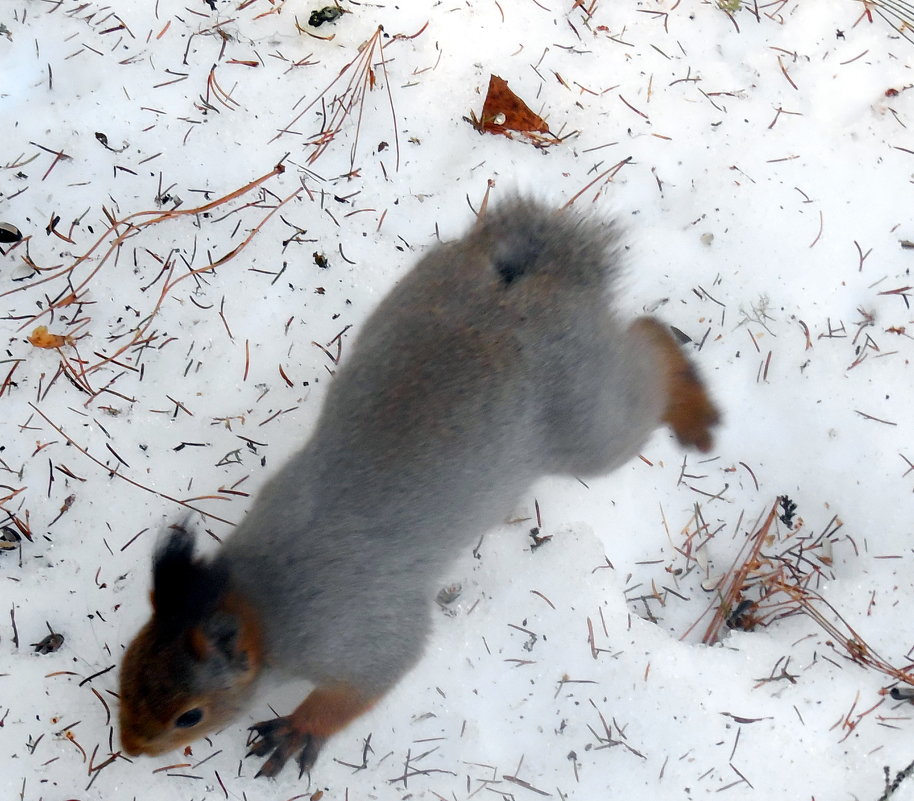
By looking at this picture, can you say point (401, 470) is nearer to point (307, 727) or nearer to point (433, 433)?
point (433, 433)

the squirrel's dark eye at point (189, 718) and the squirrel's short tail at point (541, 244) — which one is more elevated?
the squirrel's short tail at point (541, 244)

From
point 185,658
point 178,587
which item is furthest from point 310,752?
point 178,587

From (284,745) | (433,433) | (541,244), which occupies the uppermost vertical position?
(541,244)

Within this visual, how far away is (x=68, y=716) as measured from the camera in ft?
10.4

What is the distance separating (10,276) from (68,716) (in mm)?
1892

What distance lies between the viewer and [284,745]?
317 cm

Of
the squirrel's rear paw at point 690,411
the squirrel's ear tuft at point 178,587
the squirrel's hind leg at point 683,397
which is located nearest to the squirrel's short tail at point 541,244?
A: the squirrel's hind leg at point 683,397

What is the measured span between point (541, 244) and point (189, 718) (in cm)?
211

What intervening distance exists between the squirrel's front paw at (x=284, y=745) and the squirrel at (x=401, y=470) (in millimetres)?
246

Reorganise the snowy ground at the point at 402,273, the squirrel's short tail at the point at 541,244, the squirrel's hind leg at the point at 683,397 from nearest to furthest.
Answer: the squirrel's short tail at the point at 541,244 < the snowy ground at the point at 402,273 < the squirrel's hind leg at the point at 683,397

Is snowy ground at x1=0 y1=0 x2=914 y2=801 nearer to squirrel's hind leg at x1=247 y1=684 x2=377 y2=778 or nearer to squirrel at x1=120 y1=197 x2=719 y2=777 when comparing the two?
squirrel's hind leg at x1=247 y1=684 x2=377 y2=778

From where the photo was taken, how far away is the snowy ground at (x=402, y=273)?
324 centimetres

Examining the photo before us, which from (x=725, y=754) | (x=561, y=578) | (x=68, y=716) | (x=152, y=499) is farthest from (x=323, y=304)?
(x=725, y=754)

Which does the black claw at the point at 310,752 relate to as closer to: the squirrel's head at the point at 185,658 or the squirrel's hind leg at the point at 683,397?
the squirrel's head at the point at 185,658
